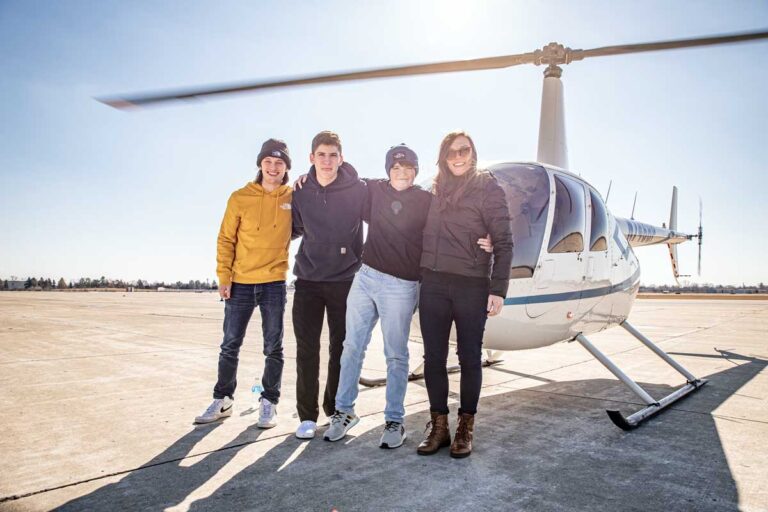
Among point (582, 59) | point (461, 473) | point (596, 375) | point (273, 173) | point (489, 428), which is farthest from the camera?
point (596, 375)

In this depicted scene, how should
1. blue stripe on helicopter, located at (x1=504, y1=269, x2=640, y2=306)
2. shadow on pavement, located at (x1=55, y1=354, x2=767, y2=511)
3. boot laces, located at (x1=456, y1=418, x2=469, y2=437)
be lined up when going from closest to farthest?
1. shadow on pavement, located at (x1=55, y1=354, x2=767, y2=511)
2. boot laces, located at (x1=456, y1=418, x2=469, y2=437)
3. blue stripe on helicopter, located at (x1=504, y1=269, x2=640, y2=306)

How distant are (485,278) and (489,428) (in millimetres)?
1207

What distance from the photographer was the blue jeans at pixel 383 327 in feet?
11.0

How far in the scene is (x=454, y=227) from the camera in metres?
3.21

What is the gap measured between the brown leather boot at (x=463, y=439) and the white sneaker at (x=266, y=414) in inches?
55.3

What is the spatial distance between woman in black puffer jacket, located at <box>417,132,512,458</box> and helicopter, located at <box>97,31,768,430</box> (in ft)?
1.31

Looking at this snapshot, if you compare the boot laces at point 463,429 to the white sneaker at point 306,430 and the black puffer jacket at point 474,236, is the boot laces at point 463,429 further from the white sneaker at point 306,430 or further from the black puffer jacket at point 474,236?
the white sneaker at point 306,430

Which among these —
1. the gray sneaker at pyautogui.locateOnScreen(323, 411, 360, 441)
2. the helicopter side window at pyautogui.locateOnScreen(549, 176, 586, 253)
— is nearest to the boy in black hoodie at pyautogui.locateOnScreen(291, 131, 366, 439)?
the gray sneaker at pyautogui.locateOnScreen(323, 411, 360, 441)

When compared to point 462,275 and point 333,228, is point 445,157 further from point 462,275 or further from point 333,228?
point 333,228

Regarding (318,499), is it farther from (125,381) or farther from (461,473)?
(125,381)

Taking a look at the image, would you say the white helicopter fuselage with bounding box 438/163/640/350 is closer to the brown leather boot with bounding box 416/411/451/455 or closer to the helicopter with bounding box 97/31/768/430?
the helicopter with bounding box 97/31/768/430

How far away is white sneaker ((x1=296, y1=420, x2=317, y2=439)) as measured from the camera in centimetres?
330

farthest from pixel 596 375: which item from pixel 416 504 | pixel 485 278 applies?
pixel 416 504

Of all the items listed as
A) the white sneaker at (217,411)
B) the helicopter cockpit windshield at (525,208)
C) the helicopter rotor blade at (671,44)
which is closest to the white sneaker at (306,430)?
the white sneaker at (217,411)
